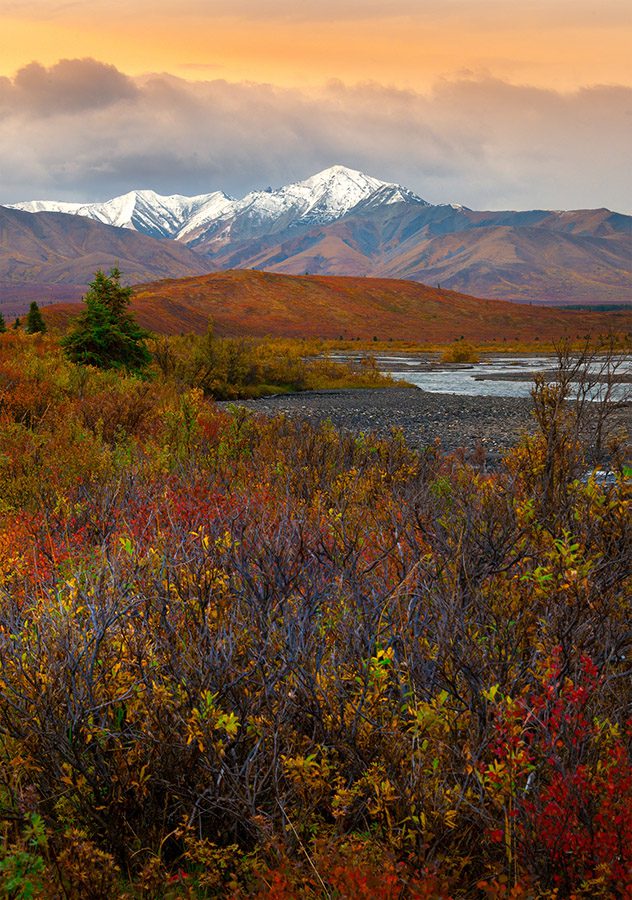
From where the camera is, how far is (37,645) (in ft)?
11.6

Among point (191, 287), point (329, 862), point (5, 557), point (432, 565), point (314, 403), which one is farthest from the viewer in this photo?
point (191, 287)

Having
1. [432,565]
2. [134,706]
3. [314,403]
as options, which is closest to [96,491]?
[432,565]

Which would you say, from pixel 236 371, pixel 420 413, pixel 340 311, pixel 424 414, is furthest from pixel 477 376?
pixel 340 311

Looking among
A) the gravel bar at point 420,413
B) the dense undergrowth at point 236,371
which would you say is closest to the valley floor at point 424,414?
the gravel bar at point 420,413

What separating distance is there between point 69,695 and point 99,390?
14025 mm

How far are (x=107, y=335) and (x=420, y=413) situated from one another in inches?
412

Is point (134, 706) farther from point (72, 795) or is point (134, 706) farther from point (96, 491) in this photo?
point (96, 491)

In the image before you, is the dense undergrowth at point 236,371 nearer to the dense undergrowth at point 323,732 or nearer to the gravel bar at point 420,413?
the gravel bar at point 420,413

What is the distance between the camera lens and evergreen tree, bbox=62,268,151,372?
22656mm

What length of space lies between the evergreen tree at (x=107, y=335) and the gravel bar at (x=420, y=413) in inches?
198

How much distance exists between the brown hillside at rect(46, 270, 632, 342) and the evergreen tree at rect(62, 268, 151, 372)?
63.7 metres

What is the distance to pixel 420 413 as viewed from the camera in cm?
2566

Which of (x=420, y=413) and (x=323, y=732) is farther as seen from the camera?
(x=420, y=413)

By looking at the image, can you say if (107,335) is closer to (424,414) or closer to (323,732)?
(424,414)
